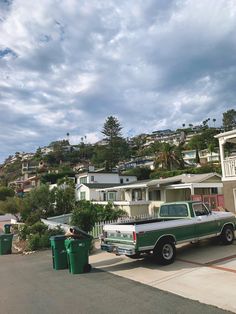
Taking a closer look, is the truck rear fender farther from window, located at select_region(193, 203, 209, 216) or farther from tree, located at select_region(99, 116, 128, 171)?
tree, located at select_region(99, 116, 128, 171)

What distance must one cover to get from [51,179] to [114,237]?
62.9 meters

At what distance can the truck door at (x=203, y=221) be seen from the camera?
10.5 metres

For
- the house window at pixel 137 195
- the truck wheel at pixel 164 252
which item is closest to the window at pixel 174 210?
the truck wheel at pixel 164 252

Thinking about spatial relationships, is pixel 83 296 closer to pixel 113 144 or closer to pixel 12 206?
pixel 12 206

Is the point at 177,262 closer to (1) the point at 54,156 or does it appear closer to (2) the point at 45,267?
(2) the point at 45,267

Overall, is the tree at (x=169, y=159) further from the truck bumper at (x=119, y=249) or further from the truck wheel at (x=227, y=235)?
the truck bumper at (x=119, y=249)

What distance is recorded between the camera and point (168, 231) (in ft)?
30.9

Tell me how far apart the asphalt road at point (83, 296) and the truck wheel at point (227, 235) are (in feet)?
15.7

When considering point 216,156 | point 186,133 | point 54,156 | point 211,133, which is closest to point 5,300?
point 216,156

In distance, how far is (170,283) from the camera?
7.51m

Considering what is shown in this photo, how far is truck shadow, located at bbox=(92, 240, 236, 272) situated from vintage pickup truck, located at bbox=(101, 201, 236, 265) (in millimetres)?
309

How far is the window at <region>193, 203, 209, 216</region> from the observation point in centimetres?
1085

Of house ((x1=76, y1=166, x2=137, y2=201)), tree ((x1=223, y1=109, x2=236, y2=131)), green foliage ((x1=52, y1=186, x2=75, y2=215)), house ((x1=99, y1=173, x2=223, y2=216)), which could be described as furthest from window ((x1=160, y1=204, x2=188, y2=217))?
tree ((x1=223, y1=109, x2=236, y2=131))

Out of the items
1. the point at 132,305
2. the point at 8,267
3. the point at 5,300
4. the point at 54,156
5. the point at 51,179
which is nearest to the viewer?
the point at 132,305
